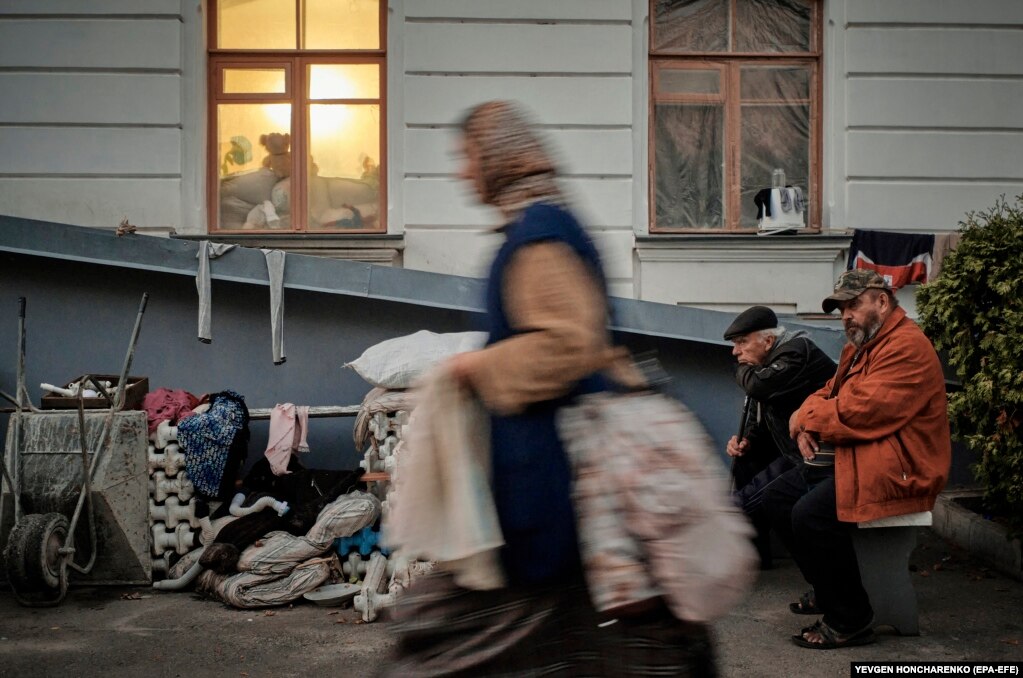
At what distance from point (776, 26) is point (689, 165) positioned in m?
1.40

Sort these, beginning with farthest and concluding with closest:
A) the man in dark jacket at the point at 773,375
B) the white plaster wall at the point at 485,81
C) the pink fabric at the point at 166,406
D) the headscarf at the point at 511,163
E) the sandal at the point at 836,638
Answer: the white plaster wall at the point at 485,81 < the pink fabric at the point at 166,406 < the man in dark jacket at the point at 773,375 < the sandal at the point at 836,638 < the headscarf at the point at 511,163

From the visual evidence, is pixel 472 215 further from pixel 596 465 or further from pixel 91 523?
pixel 596 465

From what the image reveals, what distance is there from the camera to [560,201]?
2.37 meters

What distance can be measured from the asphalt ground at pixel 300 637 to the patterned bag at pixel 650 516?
8.66 feet

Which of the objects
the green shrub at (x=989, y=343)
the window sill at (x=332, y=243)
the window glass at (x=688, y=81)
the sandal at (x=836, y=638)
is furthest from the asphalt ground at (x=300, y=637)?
the window glass at (x=688, y=81)

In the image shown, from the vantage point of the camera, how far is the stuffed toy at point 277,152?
8.35 metres

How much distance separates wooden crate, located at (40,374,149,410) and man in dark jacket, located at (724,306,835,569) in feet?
12.1

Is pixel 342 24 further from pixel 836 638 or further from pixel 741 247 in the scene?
pixel 836 638

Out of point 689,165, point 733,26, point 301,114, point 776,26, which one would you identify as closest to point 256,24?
point 301,114

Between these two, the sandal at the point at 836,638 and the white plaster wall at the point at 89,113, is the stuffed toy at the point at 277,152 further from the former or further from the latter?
the sandal at the point at 836,638

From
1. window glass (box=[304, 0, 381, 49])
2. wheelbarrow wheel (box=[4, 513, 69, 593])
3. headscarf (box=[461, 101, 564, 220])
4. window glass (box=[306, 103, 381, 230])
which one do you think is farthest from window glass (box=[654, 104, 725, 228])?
headscarf (box=[461, 101, 564, 220])

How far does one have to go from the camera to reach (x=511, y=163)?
238 centimetres

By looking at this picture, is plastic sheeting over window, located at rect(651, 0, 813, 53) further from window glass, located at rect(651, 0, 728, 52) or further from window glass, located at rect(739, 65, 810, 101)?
window glass, located at rect(739, 65, 810, 101)

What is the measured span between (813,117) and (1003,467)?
12.0ft
